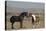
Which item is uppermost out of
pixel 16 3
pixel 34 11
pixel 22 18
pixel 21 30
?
pixel 16 3

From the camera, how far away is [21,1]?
1732 mm

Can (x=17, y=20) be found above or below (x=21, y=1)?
below

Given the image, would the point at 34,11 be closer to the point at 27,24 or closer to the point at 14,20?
the point at 27,24

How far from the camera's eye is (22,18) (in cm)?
173

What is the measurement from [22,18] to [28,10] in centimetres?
20

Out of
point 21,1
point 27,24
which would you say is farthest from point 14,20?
point 21,1

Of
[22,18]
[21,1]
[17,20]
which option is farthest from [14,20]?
[21,1]

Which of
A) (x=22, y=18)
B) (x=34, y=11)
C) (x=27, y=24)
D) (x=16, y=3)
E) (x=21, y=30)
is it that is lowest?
(x=21, y=30)

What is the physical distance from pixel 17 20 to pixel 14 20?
0.06 m
